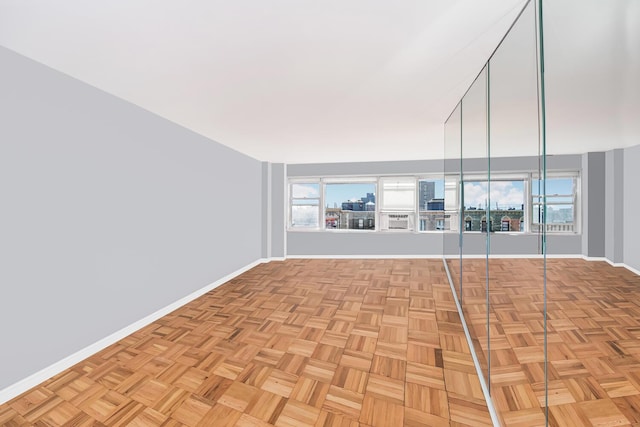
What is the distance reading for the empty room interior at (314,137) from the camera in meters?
0.91

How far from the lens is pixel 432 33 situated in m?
1.43

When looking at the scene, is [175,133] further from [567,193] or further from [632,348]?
[632,348]

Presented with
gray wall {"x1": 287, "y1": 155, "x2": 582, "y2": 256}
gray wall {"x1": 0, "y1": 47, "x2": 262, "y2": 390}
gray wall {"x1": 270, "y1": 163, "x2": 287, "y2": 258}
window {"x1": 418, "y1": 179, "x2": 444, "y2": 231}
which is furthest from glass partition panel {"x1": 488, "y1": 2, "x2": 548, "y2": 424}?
gray wall {"x1": 270, "y1": 163, "x2": 287, "y2": 258}

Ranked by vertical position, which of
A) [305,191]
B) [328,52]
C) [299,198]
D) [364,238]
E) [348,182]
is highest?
[328,52]

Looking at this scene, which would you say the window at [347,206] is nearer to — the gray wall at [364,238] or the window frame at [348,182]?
the window frame at [348,182]

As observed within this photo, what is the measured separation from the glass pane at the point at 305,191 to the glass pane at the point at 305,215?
220 mm

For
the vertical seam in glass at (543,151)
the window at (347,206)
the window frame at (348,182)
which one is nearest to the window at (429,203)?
the window frame at (348,182)

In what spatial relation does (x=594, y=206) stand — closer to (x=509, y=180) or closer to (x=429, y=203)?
(x=509, y=180)

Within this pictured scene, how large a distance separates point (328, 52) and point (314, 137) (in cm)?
203

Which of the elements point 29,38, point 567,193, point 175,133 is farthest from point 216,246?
point 567,193

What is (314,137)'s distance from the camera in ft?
11.9

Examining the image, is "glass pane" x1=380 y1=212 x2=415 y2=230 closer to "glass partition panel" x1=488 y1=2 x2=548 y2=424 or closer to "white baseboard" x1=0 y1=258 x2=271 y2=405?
"white baseboard" x1=0 y1=258 x2=271 y2=405

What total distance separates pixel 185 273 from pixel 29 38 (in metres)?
2.46

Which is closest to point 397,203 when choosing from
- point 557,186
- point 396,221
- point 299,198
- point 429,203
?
point 396,221
